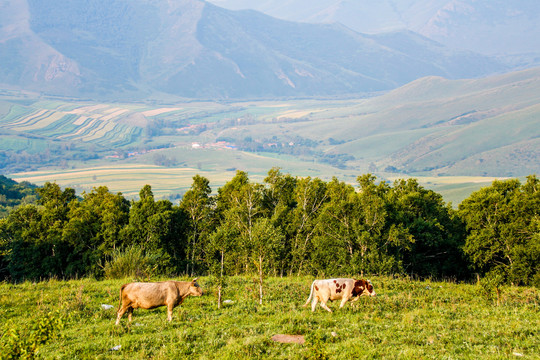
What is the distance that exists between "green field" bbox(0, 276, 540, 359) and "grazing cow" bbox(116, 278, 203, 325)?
57cm

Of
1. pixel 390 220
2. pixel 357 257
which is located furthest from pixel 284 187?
pixel 357 257

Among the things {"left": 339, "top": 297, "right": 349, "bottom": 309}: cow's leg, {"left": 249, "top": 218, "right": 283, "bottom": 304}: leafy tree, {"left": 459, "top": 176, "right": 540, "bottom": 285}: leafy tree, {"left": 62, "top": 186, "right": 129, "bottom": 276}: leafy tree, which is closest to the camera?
{"left": 339, "top": 297, "right": 349, "bottom": 309}: cow's leg

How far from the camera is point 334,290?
55.8 feet

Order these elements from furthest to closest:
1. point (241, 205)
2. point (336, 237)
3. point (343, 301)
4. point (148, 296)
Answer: point (241, 205)
point (336, 237)
point (343, 301)
point (148, 296)

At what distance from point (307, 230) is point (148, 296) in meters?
27.6

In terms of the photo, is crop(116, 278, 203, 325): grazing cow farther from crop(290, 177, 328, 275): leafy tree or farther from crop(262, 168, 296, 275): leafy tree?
crop(262, 168, 296, 275): leafy tree

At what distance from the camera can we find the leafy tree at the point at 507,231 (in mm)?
34406

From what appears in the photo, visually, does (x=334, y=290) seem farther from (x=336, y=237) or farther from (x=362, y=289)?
(x=336, y=237)

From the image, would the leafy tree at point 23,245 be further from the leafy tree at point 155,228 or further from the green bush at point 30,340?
the green bush at point 30,340

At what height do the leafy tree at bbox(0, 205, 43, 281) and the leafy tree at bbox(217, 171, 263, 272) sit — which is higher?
the leafy tree at bbox(217, 171, 263, 272)

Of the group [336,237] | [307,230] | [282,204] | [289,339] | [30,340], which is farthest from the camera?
[282,204]

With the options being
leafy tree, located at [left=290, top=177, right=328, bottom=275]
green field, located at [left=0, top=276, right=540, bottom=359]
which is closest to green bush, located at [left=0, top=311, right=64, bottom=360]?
green field, located at [left=0, top=276, right=540, bottom=359]

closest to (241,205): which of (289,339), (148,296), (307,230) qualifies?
(307,230)

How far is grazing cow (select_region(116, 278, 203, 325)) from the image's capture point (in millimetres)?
15117
